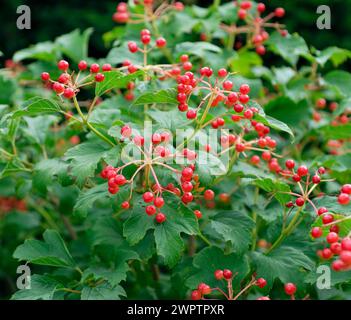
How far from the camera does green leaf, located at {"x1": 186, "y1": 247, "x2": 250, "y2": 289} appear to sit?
1353 mm

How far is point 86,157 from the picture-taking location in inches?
52.4

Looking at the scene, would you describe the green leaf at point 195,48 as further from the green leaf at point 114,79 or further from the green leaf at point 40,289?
the green leaf at point 40,289

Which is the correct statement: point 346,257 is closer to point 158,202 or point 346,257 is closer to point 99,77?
point 158,202

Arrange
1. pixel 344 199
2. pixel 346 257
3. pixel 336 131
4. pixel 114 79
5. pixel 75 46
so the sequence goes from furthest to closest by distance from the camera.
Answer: pixel 75 46
pixel 336 131
pixel 114 79
pixel 344 199
pixel 346 257

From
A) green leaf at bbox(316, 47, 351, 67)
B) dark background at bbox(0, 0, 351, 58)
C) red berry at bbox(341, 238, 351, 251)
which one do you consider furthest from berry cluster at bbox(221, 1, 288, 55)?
dark background at bbox(0, 0, 351, 58)

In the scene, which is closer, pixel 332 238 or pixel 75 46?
pixel 332 238

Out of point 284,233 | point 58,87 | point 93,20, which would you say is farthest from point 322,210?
point 93,20

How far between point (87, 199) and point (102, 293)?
0.22 m

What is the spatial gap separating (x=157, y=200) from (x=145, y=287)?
1.54 feet

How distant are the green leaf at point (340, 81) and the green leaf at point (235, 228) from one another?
76 cm

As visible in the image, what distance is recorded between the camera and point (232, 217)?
4.66ft

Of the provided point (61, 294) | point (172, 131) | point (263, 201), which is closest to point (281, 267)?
point (263, 201)

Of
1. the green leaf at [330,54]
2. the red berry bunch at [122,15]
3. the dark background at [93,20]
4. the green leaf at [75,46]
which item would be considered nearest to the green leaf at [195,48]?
the red berry bunch at [122,15]

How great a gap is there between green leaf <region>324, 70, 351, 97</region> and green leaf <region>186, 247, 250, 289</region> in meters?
0.84
